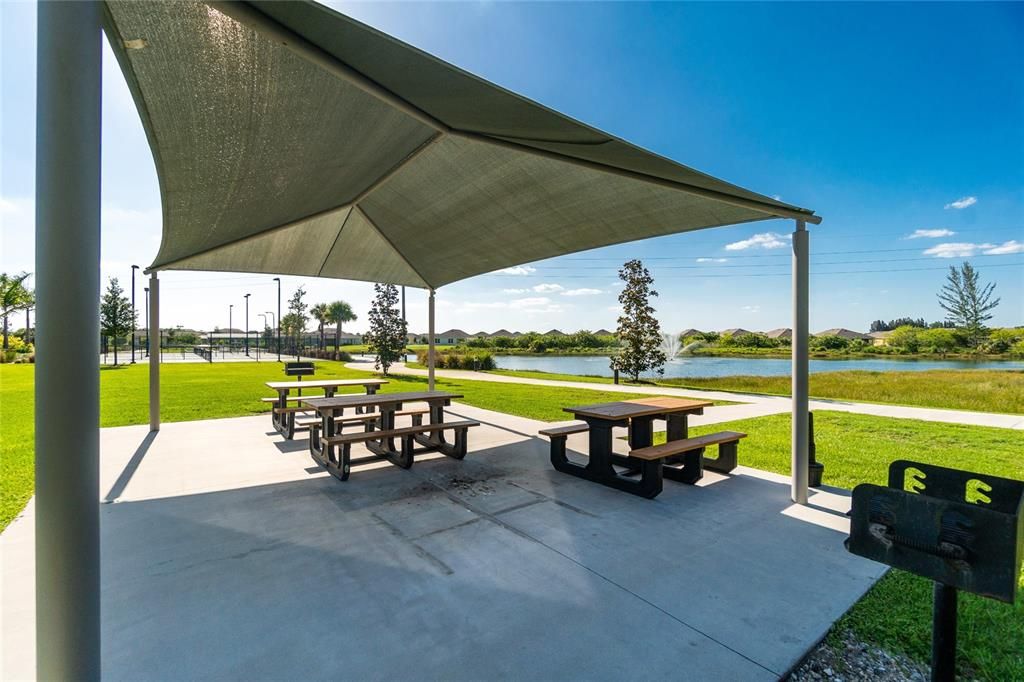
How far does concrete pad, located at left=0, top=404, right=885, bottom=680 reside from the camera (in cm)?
214

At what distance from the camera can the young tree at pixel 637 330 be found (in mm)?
20594

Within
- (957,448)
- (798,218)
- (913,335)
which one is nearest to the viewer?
(798,218)

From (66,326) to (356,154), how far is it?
3.16m

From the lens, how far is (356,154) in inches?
161

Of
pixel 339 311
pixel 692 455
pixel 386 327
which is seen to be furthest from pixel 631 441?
pixel 339 311

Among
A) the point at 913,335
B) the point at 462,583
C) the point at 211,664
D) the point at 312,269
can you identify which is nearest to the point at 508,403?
the point at 312,269

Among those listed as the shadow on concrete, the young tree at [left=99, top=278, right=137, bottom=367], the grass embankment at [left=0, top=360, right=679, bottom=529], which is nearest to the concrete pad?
the shadow on concrete

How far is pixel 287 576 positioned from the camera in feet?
9.53

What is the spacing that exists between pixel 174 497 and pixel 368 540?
2.33 metres

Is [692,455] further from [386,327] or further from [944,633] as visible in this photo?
[386,327]

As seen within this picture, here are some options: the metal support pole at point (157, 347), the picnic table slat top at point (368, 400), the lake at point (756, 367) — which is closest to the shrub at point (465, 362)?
the lake at point (756, 367)

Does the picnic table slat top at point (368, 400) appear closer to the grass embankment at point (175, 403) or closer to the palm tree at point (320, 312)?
the grass embankment at point (175, 403)

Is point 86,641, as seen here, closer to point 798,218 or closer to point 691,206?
point 691,206

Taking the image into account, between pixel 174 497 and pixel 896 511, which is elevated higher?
pixel 896 511
